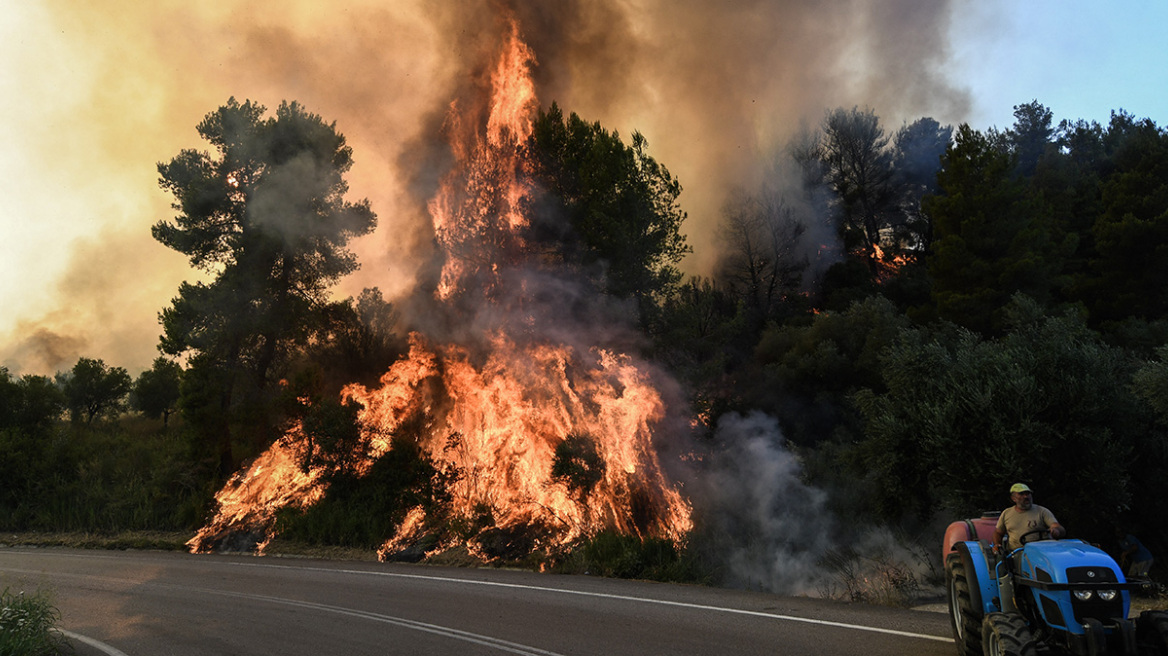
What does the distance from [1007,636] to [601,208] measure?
68.3 feet

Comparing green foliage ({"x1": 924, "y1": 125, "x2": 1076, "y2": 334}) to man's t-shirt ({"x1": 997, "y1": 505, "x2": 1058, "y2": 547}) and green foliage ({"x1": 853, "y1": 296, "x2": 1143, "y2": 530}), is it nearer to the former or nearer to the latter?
A: green foliage ({"x1": 853, "y1": 296, "x2": 1143, "y2": 530})

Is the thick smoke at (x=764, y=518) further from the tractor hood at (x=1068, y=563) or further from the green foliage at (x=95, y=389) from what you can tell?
the green foliage at (x=95, y=389)

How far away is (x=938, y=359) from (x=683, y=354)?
10397mm

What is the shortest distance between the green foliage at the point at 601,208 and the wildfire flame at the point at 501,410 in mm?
996

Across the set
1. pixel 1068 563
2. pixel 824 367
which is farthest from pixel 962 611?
pixel 824 367

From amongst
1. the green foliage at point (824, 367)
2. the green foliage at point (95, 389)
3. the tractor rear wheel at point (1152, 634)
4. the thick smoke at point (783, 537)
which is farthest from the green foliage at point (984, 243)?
the green foliage at point (95, 389)

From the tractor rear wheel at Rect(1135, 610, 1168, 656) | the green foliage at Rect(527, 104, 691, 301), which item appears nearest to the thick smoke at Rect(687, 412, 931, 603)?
the tractor rear wheel at Rect(1135, 610, 1168, 656)

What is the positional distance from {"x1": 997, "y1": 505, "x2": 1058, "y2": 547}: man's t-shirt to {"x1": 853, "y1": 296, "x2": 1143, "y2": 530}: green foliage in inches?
288

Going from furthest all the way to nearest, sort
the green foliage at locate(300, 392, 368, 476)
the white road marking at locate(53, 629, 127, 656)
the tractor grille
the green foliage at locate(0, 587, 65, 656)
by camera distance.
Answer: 1. the green foliage at locate(300, 392, 368, 476)
2. the white road marking at locate(53, 629, 127, 656)
3. the green foliage at locate(0, 587, 65, 656)
4. the tractor grille

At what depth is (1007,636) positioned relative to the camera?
562 centimetres

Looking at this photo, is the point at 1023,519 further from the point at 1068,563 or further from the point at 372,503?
the point at 372,503

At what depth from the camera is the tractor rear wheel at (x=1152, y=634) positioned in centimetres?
536

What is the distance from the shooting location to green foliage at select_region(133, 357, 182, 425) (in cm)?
A: 4944

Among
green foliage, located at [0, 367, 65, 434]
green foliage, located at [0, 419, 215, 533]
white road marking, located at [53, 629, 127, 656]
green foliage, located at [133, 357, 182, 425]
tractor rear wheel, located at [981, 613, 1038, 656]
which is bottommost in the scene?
white road marking, located at [53, 629, 127, 656]
